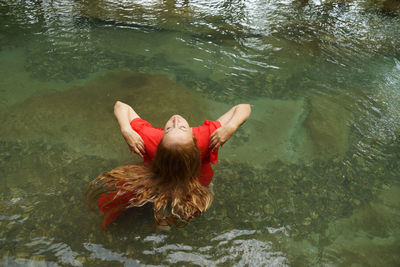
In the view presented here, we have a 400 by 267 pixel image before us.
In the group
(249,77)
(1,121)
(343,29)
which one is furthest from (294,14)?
(1,121)

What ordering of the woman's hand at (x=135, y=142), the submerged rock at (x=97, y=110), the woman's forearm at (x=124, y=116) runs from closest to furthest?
1. the woman's hand at (x=135, y=142)
2. the woman's forearm at (x=124, y=116)
3. the submerged rock at (x=97, y=110)

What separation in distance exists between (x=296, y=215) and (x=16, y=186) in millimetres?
3222

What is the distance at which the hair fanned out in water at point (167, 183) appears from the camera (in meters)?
2.14

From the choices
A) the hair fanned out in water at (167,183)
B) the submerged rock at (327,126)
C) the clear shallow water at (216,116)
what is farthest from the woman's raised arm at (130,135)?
the submerged rock at (327,126)

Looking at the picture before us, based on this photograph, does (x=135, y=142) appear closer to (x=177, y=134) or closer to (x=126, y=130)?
(x=126, y=130)

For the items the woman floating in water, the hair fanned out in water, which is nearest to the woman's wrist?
the woman floating in water

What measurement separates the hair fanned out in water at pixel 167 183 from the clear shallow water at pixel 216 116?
62 centimetres

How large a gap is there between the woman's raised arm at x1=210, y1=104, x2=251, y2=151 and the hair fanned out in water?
34 cm

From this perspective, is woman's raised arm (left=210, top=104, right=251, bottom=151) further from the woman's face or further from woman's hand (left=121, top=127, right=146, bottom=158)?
woman's hand (left=121, top=127, right=146, bottom=158)

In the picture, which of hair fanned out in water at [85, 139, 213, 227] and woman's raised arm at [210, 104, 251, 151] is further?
woman's raised arm at [210, 104, 251, 151]

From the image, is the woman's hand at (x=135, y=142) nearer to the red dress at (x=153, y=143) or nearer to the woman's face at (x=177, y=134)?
the red dress at (x=153, y=143)

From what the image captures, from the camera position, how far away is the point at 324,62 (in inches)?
220

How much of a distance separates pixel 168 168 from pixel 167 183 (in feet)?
0.75

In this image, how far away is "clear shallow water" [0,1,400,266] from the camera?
2.98 metres
